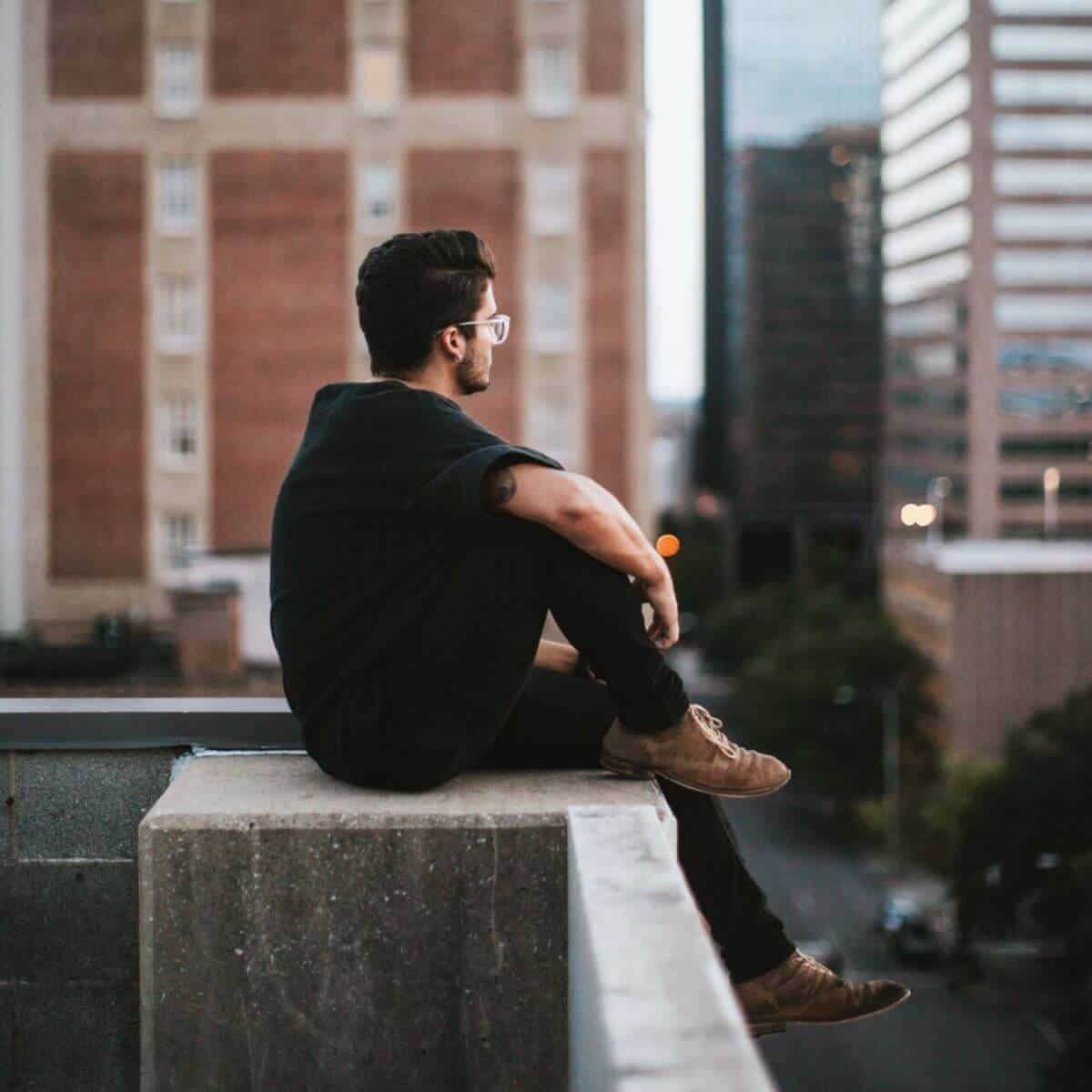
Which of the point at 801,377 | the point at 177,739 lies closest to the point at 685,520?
the point at 801,377

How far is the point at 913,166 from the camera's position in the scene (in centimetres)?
11869

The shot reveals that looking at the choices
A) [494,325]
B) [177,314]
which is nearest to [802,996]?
[494,325]

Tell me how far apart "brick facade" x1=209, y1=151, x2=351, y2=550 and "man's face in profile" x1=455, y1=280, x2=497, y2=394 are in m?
45.8

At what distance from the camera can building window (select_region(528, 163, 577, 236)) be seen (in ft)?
160

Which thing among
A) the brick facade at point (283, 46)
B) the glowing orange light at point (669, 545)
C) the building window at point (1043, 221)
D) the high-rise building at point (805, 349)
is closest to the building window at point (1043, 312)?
the building window at point (1043, 221)

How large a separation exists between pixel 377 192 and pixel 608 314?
744cm

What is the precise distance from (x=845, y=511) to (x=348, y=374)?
77.8 metres

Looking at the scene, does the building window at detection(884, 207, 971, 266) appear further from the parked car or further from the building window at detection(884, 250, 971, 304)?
the parked car

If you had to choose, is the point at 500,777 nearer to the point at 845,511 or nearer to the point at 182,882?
the point at 182,882

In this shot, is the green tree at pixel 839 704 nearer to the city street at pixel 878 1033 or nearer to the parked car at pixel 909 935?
the city street at pixel 878 1033

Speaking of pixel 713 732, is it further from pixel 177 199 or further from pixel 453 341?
pixel 177 199

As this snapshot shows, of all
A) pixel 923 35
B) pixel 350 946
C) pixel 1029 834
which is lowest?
pixel 1029 834

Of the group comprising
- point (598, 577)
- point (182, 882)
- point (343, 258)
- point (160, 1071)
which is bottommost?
point (160, 1071)

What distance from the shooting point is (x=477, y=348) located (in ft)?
12.1
